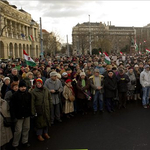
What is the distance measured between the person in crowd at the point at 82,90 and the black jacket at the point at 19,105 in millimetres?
2604

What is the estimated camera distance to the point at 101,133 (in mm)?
5332

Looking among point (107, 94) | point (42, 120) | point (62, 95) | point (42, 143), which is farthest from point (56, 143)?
point (107, 94)

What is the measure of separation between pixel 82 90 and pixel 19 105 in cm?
287

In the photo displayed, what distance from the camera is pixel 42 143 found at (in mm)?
4926

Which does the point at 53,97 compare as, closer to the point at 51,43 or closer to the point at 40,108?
the point at 40,108

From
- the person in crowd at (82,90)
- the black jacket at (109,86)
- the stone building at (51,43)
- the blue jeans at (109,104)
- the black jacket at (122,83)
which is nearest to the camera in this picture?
the person in crowd at (82,90)

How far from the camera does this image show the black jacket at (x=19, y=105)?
4527mm

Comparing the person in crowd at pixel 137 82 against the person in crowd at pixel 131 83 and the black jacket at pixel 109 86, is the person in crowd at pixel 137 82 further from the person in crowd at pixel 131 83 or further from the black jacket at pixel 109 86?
the black jacket at pixel 109 86

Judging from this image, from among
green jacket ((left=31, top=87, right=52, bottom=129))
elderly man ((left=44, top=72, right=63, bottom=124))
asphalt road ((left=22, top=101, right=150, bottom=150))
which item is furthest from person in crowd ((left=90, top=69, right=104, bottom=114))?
green jacket ((left=31, top=87, right=52, bottom=129))

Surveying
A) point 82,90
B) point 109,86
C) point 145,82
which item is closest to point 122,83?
point 109,86

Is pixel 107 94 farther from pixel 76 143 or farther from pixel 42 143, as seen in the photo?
pixel 42 143

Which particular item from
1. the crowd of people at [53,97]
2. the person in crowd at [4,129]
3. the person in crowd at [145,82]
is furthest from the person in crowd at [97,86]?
the person in crowd at [4,129]

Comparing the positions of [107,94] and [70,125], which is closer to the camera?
[70,125]

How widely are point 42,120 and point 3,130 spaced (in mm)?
1103
